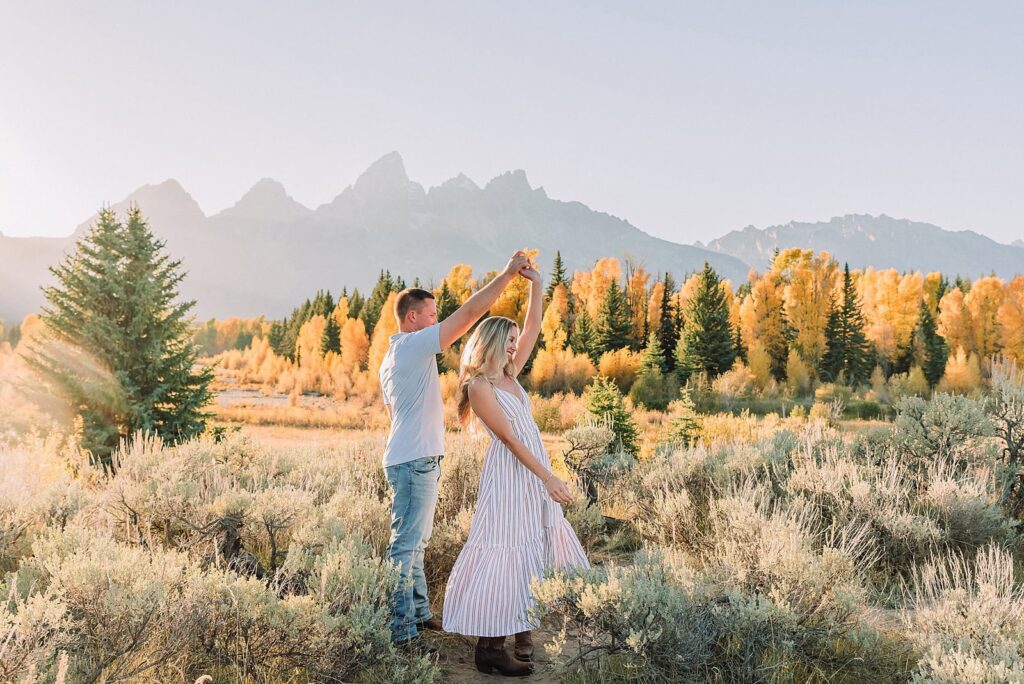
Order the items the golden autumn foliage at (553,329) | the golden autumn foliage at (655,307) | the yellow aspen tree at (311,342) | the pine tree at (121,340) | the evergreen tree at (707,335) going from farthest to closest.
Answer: the yellow aspen tree at (311,342), the golden autumn foliage at (655,307), the evergreen tree at (707,335), the golden autumn foliage at (553,329), the pine tree at (121,340)

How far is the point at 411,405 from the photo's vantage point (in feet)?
11.8

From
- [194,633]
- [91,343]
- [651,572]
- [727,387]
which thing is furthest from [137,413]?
[727,387]

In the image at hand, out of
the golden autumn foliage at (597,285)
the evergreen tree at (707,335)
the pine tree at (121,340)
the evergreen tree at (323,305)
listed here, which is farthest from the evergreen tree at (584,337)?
the pine tree at (121,340)

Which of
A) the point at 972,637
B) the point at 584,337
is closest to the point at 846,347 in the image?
the point at 584,337

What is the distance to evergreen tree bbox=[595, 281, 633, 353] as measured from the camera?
39.4 meters

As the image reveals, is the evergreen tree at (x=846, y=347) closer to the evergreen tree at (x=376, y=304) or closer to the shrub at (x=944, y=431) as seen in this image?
the evergreen tree at (x=376, y=304)

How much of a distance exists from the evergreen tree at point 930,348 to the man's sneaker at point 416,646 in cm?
4990

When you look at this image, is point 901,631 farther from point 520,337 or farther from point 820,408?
point 820,408

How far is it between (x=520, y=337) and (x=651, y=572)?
1.48 meters

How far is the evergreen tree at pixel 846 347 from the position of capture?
145 ft

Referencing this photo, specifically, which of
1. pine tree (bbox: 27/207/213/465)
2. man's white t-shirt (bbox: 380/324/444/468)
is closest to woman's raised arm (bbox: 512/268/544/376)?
man's white t-shirt (bbox: 380/324/444/468)

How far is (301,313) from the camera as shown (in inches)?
2571

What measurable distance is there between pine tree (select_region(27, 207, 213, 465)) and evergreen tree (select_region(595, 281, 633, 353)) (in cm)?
2899

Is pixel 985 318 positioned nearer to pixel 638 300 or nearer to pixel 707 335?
pixel 707 335
